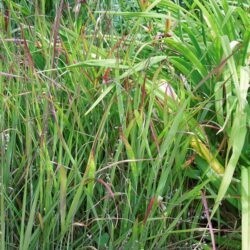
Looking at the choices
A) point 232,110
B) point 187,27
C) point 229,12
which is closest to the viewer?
point 232,110

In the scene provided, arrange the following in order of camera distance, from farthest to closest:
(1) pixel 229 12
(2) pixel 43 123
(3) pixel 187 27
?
(3) pixel 187 27, (1) pixel 229 12, (2) pixel 43 123

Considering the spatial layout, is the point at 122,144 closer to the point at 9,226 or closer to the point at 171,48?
the point at 9,226

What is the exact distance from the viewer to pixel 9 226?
5.45ft

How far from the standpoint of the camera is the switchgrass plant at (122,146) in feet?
5.30

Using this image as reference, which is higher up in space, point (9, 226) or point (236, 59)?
point (236, 59)

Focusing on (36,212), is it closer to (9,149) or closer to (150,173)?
(9,149)

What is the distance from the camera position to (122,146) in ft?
5.51

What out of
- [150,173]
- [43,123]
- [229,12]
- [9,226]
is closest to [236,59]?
[229,12]

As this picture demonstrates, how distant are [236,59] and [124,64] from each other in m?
0.36

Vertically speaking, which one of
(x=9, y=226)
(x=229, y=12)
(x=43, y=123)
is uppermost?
(x=229, y=12)

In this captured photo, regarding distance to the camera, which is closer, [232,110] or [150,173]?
[150,173]

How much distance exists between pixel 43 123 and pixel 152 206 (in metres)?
0.31

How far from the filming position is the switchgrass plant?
1615 mm

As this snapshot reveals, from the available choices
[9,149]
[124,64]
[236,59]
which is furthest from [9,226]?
[236,59]
